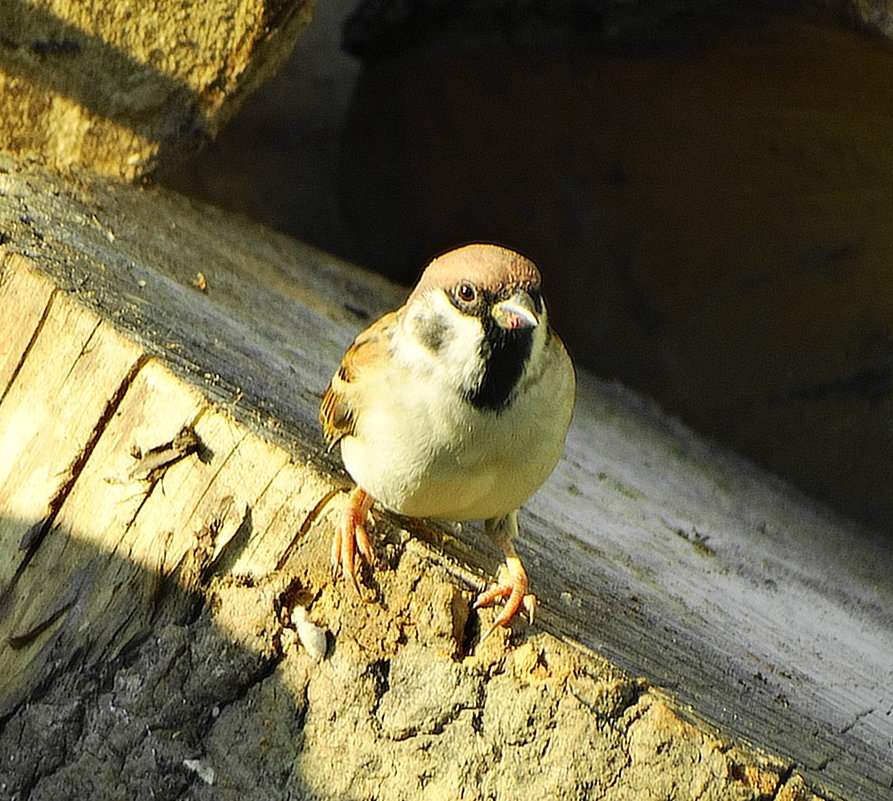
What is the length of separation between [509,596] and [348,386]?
1.99 ft

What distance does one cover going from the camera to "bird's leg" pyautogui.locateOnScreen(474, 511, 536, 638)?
5.90 ft

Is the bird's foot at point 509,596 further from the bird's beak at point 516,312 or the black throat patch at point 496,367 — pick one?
the bird's beak at point 516,312

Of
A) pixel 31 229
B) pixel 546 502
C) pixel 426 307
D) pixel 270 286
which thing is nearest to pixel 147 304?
pixel 31 229

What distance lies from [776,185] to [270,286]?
202cm

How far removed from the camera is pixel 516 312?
2.10 metres

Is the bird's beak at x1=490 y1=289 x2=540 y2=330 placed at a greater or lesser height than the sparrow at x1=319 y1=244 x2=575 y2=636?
greater

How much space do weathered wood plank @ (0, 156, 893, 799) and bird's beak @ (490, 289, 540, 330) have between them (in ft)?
1.40

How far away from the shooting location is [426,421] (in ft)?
7.13

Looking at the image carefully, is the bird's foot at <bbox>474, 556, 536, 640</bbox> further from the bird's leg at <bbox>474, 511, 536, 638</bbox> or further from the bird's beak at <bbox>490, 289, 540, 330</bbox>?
the bird's beak at <bbox>490, 289, 540, 330</bbox>

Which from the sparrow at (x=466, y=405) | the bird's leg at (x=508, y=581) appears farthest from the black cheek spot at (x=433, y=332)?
the bird's leg at (x=508, y=581)

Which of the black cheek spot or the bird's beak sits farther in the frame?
the black cheek spot

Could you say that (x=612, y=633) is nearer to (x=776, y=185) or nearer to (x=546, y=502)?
(x=546, y=502)

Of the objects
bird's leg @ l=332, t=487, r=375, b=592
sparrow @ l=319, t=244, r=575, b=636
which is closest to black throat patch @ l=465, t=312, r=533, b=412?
sparrow @ l=319, t=244, r=575, b=636

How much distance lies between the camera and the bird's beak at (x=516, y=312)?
209cm
